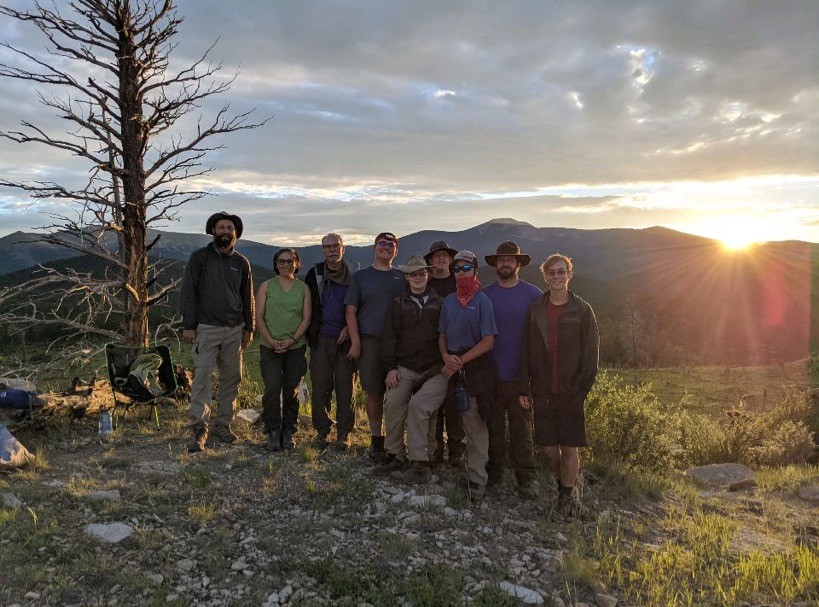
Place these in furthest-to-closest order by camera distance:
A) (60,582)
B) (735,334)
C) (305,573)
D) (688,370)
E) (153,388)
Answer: (735,334) → (688,370) → (153,388) → (305,573) → (60,582)

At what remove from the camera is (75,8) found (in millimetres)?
7555

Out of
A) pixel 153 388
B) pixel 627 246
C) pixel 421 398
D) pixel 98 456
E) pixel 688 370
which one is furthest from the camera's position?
pixel 627 246

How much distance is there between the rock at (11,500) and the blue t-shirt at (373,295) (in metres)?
3.57

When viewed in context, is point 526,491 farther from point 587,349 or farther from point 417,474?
point 587,349

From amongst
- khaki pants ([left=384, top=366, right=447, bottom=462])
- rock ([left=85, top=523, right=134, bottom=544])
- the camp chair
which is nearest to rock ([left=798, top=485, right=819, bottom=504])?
khaki pants ([left=384, top=366, right=447, bottom=462])

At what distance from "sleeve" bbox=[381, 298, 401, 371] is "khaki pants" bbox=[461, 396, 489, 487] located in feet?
3.19

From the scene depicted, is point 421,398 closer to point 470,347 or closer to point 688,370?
point 470,347

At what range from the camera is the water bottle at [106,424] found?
277 inches

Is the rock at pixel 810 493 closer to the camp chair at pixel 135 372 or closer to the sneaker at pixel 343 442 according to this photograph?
the sneaker at pixel 343 442

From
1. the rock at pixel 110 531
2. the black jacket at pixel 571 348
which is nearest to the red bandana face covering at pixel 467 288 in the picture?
the black jacket at pixel 571 348

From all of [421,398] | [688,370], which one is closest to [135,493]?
[421,398]

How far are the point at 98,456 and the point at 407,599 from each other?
14.2 feet

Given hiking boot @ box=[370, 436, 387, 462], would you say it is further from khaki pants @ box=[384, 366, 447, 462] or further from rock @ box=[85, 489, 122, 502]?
rock @ box=[85, 489, 122, 502]

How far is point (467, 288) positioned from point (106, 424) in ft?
16.7
